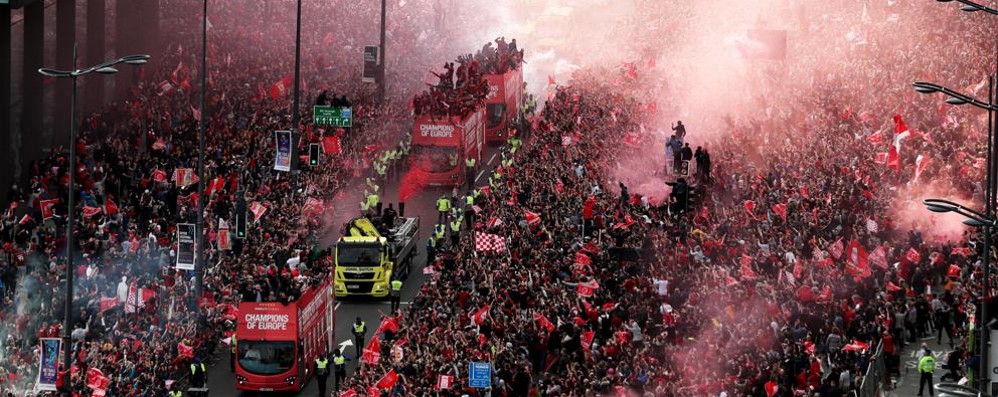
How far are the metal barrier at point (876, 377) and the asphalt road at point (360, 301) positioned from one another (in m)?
12.5

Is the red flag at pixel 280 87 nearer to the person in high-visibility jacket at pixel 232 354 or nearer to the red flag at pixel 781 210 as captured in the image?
the person in high-visibility jacket at pixel 232 354

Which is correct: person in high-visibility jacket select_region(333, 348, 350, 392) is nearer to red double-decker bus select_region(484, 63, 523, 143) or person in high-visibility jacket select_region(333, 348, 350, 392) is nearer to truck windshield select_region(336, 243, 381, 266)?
truck windshield select_region(336, 243, 381, 266)

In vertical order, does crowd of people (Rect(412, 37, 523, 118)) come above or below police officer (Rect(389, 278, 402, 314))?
above

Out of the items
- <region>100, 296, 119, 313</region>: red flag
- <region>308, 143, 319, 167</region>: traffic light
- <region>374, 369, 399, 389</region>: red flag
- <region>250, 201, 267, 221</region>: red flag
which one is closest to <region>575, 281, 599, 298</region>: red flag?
<region>374, 369, 399, 389</region>: red flag

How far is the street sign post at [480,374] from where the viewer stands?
36000 mm

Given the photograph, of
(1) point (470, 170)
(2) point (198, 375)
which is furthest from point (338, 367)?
(1) point (470, 170)

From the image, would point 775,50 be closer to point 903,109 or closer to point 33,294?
point 903,109

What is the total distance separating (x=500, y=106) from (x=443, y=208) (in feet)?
38.9

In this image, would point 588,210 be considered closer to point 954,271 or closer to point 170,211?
point 954,271

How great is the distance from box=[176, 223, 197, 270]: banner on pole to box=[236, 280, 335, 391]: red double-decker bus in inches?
143

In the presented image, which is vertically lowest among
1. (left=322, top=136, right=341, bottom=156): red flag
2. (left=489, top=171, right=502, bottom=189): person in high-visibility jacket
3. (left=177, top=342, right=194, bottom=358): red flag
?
(left=177, top=342, right=194, bottom=358): red flag

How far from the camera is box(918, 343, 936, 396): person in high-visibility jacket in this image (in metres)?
34.4

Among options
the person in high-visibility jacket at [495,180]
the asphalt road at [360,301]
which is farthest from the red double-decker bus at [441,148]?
the person in high-visibility jacket at [495,180]

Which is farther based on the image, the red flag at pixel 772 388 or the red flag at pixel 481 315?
the red flag at pixel 481 315
